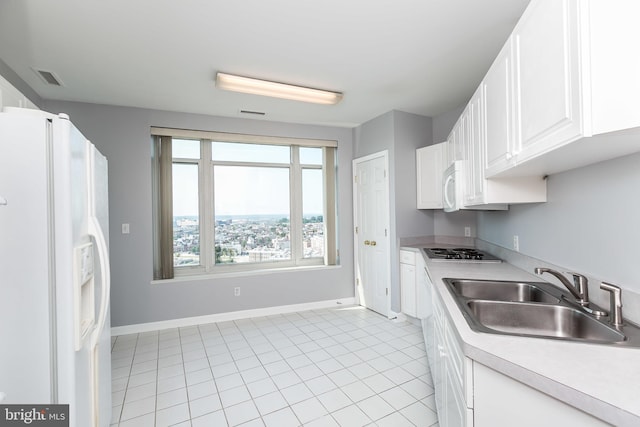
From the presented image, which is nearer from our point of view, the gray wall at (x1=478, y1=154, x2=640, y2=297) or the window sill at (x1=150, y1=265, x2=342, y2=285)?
the gray wall at (x1=478, y1=154, x2=640, y2=297)

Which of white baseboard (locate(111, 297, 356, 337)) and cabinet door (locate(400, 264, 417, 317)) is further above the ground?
cabinet door (locate(400, 264, 417, 317))

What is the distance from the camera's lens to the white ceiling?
1.80m

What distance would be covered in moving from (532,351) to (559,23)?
109cm

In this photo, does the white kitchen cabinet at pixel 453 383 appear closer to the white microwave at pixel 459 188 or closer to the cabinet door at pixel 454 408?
the cabinet door at pixel 454 408

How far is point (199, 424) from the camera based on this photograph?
6.12ft

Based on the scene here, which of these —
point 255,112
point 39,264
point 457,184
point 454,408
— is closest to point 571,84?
point 454,408

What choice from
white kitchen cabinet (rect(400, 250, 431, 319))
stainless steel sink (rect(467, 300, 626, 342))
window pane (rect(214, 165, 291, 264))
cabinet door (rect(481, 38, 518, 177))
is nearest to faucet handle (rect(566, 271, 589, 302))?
stainless steel sink (rect(467, 300, 626, 342))

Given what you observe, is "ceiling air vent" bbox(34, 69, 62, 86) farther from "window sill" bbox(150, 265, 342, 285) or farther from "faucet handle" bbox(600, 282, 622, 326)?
"faucet handle" bbox(600, 282, 622, 326)

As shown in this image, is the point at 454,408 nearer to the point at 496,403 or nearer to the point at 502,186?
the point at 496,403

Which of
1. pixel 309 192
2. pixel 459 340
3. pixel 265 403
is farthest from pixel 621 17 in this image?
pixel 309 192

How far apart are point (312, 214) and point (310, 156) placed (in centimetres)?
88

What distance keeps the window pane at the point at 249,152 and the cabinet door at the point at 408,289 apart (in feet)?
7.36

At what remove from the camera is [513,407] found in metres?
0.92

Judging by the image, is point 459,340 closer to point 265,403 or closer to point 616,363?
point 616,363
